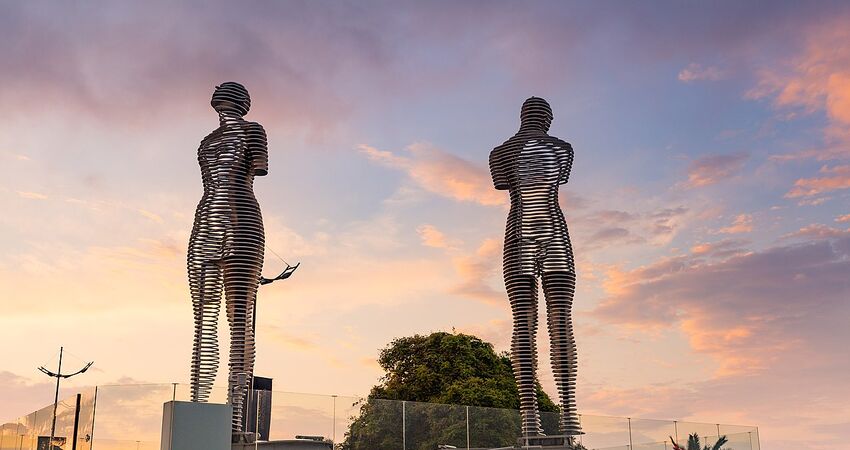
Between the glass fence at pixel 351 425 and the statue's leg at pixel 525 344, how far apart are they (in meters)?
0.85

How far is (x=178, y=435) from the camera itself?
1492 cm

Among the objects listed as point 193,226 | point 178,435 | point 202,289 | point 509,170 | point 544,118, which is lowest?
point 178,435

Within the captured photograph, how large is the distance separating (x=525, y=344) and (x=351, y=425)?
407 centimetres

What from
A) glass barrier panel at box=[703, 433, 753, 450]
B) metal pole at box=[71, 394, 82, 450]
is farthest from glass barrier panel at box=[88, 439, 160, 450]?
glass barrier panel at box=[703, 433, 753, 450]

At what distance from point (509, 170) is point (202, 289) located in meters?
7.23

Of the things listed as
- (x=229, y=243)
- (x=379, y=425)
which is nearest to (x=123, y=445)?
(x=229, y=243)

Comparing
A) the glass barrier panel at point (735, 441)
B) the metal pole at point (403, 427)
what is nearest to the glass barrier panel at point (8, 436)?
the metal pole at point (403, 427)

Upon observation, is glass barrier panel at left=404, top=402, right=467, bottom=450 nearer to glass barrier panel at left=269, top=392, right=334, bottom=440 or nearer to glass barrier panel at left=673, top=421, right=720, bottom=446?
glass barrier panel at left=269, top=392, right=334, bottom=440

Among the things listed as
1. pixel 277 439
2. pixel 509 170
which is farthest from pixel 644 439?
pixel 277 439

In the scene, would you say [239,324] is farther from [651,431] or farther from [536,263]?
[651,431]

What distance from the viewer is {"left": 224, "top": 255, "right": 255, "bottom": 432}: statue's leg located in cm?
1856

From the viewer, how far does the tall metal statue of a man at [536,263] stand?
66.1 ft

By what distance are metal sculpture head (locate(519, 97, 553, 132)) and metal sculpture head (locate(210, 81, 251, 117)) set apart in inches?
251

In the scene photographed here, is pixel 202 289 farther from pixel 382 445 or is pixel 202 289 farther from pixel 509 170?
pixel 509 170
